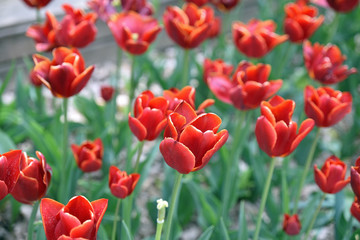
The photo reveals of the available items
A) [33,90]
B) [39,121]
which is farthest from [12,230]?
[33,90]

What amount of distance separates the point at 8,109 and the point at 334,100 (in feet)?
4.64

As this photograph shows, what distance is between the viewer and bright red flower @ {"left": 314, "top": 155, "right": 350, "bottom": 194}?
118 centimetres

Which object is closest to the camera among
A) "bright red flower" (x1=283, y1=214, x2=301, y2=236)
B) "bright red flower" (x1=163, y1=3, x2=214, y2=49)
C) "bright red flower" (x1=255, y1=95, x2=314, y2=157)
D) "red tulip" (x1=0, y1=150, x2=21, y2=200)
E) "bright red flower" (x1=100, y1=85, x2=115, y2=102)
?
"red tulip" (x1=0, y1=150, x2=21, y2=200)

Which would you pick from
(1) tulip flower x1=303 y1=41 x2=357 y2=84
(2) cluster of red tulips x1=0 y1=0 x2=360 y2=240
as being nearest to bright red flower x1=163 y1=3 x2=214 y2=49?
(2) cluster of red tulips x1=0 y1=0 x2=360 y2=240

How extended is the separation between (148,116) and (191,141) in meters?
0.20

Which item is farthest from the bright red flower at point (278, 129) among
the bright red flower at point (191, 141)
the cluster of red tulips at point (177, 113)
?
the bright red flower at point (191, 141)

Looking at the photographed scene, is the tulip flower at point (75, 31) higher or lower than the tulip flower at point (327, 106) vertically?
lower

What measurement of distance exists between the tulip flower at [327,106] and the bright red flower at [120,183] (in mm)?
522

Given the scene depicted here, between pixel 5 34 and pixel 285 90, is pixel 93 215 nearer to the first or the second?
pixel 285 90

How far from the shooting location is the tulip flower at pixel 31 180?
3.11ft

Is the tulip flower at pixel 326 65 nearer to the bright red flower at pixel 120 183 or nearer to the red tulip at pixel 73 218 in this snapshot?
the bright red flower at pixel 120 183

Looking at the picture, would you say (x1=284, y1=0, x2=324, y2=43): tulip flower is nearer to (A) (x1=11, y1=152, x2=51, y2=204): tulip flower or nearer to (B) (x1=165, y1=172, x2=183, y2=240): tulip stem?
(B) (x1=165, y1=172, x2=183, y2=240): tulip stem

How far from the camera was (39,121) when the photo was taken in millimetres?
1945

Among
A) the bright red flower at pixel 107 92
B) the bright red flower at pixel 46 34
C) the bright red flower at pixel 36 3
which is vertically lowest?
the bright red flower at pixel 107 92
